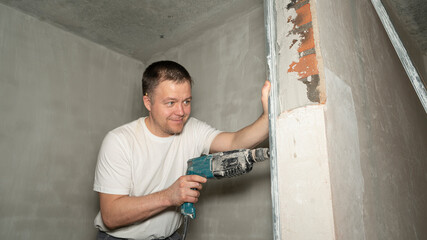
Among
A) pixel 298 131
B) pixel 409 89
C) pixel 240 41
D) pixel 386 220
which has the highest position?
pixel 240 41

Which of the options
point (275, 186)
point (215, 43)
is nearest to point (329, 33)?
point (275, 186)

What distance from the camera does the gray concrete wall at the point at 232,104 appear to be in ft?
6.28

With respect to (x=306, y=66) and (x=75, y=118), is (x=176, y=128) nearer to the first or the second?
(x=306, y=66)

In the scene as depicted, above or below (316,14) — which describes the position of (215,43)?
above

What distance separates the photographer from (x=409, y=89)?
1.96 meters

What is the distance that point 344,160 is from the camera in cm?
81

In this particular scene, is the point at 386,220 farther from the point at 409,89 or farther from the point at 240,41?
the point at 240,41

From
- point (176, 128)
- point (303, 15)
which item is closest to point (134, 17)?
point (176, 128)

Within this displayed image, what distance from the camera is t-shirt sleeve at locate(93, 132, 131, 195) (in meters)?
1.40

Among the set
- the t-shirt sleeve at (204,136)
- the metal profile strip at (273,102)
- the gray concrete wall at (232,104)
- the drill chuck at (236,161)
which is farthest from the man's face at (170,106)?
the metal profile strip at (273,102)

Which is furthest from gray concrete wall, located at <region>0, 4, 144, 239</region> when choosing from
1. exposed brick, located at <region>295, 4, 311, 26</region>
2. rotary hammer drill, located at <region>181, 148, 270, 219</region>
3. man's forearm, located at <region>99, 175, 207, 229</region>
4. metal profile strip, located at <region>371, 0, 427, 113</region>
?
metal profile strip, located at <region>371, 0, 427, 113</region>

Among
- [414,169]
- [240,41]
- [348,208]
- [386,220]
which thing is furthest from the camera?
[240,41]

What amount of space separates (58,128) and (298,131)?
216cm

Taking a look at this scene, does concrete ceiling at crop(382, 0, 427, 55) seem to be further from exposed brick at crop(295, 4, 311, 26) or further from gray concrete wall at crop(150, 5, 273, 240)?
exposed brick at crop(295, 4, 311, 26)
